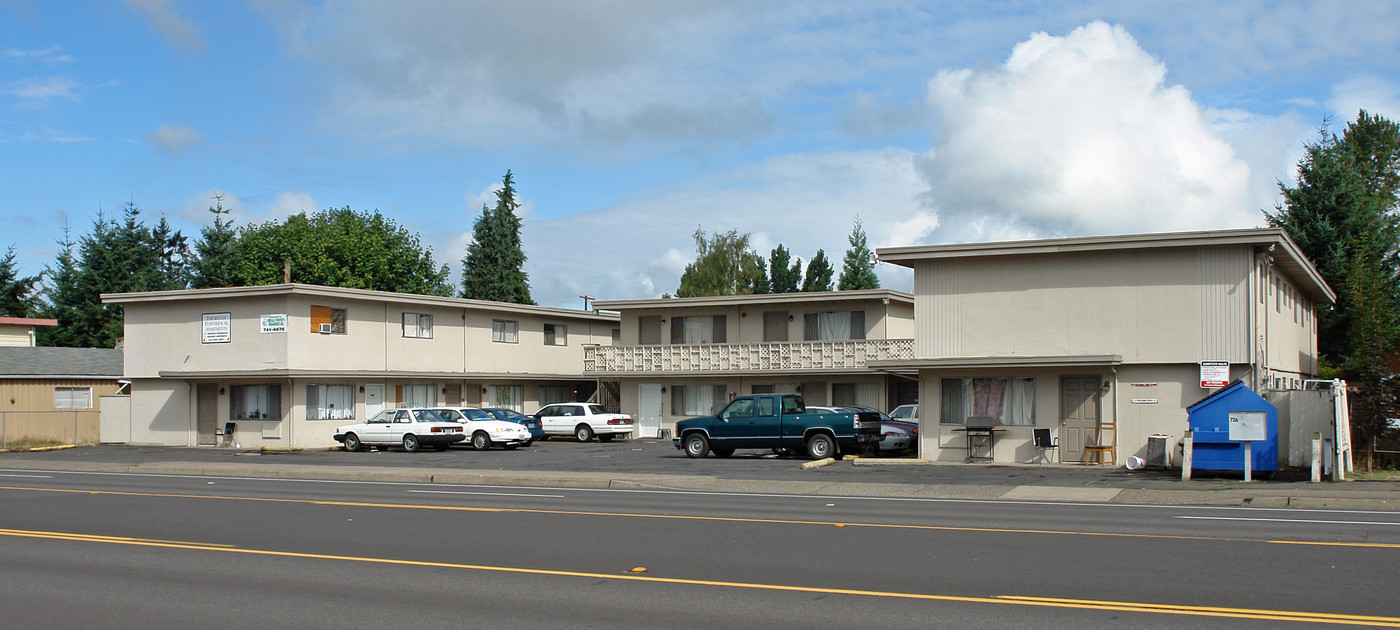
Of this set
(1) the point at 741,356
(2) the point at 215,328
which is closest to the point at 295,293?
(2) the point at 215,328

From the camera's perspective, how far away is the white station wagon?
35812mm

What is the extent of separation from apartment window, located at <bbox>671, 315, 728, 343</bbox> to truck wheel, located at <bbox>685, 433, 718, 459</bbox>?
12.8 metres

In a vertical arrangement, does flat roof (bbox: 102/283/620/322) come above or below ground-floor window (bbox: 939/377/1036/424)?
above

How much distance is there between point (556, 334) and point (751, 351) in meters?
11.8

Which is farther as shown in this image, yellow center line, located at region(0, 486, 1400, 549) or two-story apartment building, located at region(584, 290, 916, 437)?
two-story apartment building, located at region(584, 290, 916, 437)

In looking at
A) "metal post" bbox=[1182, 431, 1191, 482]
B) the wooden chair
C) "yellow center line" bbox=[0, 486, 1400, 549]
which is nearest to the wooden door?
the wooden chair

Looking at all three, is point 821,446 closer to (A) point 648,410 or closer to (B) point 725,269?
(A) point 648,410

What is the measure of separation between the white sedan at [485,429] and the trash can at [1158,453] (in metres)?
19.3

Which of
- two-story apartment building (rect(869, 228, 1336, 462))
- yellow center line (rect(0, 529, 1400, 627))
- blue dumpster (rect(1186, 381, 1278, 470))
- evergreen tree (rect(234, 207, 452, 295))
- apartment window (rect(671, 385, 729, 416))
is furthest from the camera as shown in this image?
evergreen tree (rect(234, 207, 452, 295))

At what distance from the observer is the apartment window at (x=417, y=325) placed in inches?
1677

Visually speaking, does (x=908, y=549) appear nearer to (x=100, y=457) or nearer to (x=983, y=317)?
(x=983, y=317)

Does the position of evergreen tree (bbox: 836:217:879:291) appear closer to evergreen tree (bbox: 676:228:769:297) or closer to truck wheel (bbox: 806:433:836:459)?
evergreen tree (bbox: 676:228:769:297)

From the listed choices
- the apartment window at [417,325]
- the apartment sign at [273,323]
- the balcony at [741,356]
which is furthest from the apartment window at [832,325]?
the apartment sign at [273,323]

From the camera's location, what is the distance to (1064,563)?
37.5 feet
